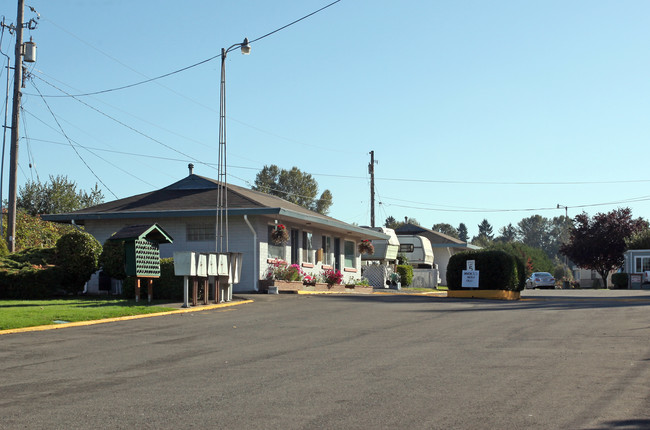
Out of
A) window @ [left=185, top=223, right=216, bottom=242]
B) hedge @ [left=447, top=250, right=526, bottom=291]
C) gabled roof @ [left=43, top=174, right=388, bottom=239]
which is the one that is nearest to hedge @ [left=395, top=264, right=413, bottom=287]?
gabled roof @ [left=43, top=174, right=388, bottom=239]

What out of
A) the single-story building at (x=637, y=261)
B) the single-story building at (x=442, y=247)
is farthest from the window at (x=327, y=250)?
the single-story building at (x=637, y=261)

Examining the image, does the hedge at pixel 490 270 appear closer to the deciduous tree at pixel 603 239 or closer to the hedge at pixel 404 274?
the hedge at pixel 404 274

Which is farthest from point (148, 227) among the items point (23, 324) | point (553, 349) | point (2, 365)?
point (553, 349)

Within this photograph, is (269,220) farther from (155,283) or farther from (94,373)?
(94,373)

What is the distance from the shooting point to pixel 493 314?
17688mm

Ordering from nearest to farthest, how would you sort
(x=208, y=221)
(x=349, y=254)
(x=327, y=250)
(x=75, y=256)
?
1. (x=75, y=256)
2. (x=208, y=221)
3. (x=327, y=250)
4. (x=349, y=254)

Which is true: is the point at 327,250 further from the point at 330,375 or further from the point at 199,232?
the point at 330,375

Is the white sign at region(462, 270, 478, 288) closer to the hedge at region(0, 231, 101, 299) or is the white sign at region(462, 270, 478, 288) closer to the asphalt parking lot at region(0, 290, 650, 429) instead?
the asphalt parking lot at region(0, 290, 650, 429)

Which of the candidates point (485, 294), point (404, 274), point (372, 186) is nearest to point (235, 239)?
point (485, 294)

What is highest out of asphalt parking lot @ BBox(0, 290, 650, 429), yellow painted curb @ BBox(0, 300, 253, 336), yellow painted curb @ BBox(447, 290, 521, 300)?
yellow painted curb @ BBox(447, 290, 521, 300)

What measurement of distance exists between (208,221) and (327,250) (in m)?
8.25

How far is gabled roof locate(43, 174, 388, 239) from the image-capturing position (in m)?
26.9

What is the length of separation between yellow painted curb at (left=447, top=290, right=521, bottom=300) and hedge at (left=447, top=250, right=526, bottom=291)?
0.52ft

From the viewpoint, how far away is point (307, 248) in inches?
1268
